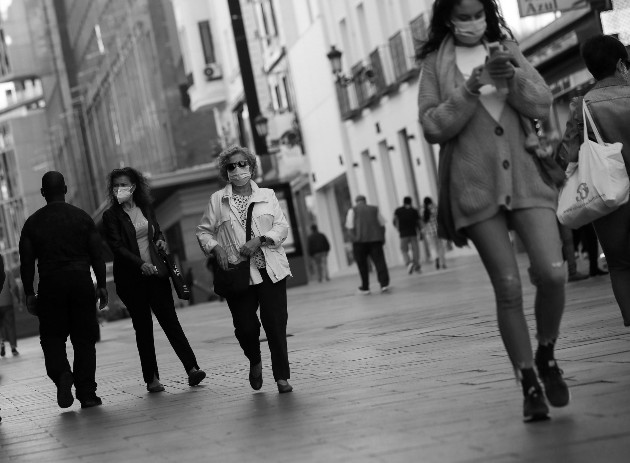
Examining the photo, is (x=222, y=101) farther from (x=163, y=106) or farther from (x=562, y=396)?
(x=562, y=396)

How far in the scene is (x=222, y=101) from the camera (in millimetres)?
68375

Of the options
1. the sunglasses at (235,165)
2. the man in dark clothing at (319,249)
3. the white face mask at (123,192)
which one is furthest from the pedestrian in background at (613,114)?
the man in dark clothing at (319,249)

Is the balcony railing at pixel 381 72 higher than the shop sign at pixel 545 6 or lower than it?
higher

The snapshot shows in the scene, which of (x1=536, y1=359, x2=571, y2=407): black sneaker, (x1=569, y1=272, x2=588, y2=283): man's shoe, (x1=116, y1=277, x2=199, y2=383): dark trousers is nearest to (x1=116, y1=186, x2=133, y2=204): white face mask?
(x1=116, y1=277, x2=199, y2=383): dark trousers

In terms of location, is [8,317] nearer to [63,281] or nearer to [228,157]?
[63,281]

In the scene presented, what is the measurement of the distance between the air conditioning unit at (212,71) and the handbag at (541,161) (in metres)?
61.4

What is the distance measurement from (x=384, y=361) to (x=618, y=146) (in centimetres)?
296

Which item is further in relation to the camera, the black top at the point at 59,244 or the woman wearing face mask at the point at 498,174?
the black top at the point at 59,244

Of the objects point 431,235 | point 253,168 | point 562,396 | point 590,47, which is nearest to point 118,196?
point 253,168

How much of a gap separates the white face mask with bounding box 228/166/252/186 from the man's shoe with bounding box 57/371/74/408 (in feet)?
6.43

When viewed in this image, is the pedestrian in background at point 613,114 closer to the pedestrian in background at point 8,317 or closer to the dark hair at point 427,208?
the pedestrian in background at point 8,317

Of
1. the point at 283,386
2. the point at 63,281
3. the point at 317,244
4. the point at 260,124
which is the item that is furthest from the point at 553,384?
the point at 317,244

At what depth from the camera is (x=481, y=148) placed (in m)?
7.30

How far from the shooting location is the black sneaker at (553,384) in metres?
7.04
